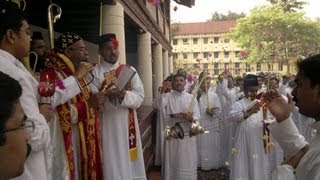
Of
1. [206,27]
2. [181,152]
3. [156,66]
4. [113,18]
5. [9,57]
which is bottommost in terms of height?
[181,152]

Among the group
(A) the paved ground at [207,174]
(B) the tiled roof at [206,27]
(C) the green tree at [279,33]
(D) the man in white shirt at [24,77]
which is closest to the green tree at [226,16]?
(B) the tiled roof at [206,27]

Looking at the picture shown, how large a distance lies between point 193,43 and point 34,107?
6687 centimetres

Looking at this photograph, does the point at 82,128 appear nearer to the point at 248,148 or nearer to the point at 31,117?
the point at 31,117

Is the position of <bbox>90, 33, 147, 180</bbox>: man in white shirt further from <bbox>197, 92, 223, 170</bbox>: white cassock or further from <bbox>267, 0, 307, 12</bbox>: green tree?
<bbox>267, 0, 307, 12</bbox>: green tree

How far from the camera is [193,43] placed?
225 feet

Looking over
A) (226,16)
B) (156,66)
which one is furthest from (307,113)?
(226,16)

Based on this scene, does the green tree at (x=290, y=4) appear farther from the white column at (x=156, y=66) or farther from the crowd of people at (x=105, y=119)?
the crowd of people at (x=105, y=119)

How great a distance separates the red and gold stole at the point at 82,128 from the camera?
3750 millimetres

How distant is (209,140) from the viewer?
9367 mm

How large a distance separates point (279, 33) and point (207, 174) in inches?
1571

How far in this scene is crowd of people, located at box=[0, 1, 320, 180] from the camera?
2074mm

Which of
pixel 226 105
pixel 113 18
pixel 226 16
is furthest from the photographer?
pixel 226 16

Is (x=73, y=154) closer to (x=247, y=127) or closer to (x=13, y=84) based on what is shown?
(x=13, y=84)

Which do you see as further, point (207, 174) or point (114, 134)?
point (207, 174)
